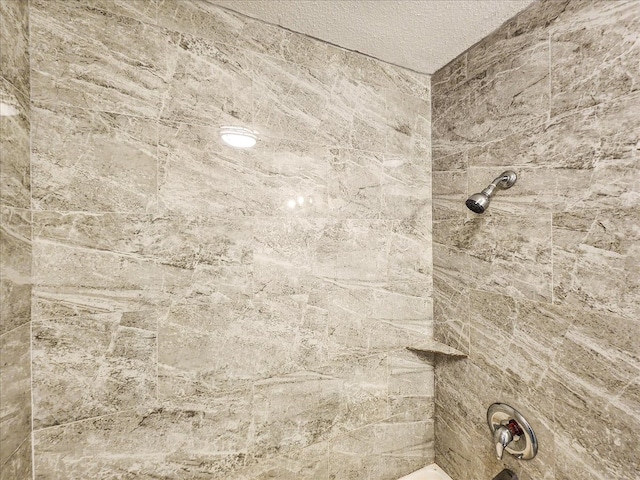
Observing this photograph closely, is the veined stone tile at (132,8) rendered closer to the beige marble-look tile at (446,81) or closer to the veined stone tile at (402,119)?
the veined stone tile at (402,119)

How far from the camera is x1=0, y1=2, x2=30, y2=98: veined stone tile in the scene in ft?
2.31

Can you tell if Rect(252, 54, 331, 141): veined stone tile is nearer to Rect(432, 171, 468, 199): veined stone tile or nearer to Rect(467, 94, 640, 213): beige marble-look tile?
Rect(432, 171, 468, 199): veined stone tile

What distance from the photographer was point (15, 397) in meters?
0.74

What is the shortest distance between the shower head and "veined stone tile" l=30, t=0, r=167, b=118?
3.77 ft

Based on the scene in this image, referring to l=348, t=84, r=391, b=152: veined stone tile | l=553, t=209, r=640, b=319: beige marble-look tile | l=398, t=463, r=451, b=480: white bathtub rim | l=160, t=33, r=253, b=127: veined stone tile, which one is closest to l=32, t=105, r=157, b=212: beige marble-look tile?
l=160, t=33, r=253, b=127: veined stone tile

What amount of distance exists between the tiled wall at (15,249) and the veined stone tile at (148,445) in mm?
70

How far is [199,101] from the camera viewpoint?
0.99 m

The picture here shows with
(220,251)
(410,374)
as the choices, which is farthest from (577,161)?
(220,251)

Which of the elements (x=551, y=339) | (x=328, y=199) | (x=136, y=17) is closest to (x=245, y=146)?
(x=328, y=199)

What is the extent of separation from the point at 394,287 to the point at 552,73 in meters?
0.96

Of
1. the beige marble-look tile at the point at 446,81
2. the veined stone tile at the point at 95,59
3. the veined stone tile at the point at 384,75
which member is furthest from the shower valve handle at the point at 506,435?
the veined stone tile at the point at 95,59

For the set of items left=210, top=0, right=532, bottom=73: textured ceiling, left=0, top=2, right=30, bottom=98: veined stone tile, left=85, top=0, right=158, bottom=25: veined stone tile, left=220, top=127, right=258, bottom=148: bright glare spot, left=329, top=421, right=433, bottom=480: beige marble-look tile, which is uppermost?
left=210, top=0, right=532, bottom=73: textured ceiling

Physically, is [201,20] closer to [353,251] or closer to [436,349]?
[353,251]

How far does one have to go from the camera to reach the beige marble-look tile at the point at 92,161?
2.69ft
